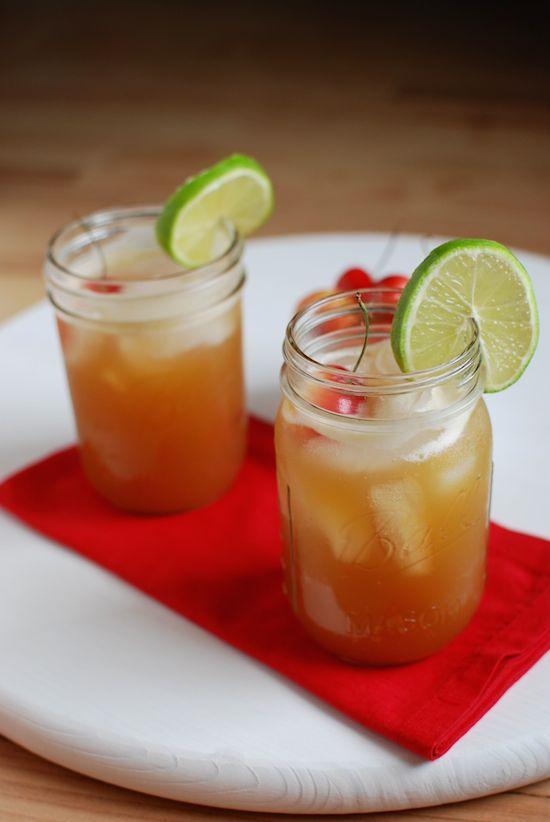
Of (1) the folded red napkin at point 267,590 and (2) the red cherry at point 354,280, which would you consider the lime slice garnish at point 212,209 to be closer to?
(2) the red cherry at point 354,280

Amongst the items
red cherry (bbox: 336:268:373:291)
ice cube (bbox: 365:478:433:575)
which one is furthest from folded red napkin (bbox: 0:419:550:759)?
red cherry (bbox: 336:268:373:291)

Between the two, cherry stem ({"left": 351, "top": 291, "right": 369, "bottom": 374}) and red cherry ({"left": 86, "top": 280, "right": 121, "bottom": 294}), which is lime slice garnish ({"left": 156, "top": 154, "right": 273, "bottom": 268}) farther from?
cherry stem ({"left": 351, "top": 291, "right": 369, "bottom": 374})

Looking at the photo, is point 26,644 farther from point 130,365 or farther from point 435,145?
point 435,145

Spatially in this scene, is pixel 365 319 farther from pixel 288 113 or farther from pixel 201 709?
pixel 288 113

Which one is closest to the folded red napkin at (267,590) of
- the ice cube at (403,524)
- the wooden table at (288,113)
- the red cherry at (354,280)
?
the ice cube at (403,524)

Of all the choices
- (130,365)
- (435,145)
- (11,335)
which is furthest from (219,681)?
(435,145)

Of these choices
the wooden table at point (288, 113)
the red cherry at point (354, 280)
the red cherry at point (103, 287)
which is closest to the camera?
the red cherry at point (103, 287)
